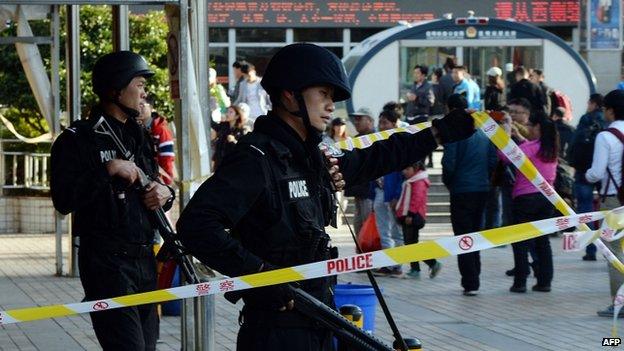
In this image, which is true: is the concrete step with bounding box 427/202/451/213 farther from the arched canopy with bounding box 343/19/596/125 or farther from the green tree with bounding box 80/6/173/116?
the arched canopy with bounding box 343/19/596/125

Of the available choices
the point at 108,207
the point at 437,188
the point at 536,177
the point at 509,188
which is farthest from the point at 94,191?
the point at 437,188

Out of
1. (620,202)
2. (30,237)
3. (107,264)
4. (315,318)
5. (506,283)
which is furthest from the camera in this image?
(30,237)

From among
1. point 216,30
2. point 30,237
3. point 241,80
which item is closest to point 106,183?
point 30,237

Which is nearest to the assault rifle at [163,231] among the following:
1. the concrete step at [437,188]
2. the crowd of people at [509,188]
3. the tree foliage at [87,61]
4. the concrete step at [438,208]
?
the crowd of people at [509,188]

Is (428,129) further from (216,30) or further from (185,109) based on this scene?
(216,30)

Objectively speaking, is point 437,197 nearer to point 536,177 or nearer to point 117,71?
point 536,177

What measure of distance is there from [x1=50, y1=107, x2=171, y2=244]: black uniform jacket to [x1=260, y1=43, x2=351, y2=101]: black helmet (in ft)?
5.65

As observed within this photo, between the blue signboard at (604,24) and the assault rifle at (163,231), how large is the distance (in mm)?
24617

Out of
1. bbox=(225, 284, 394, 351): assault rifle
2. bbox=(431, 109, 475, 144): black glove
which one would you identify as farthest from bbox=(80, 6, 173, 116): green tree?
bbox=(225, 284, 394, 351): assault rifle

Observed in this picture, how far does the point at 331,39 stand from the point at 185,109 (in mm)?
29718

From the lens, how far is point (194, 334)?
8.78 m

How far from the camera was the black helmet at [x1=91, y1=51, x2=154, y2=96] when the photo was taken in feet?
21.5

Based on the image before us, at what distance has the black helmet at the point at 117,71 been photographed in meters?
6.57

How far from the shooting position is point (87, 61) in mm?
20312
